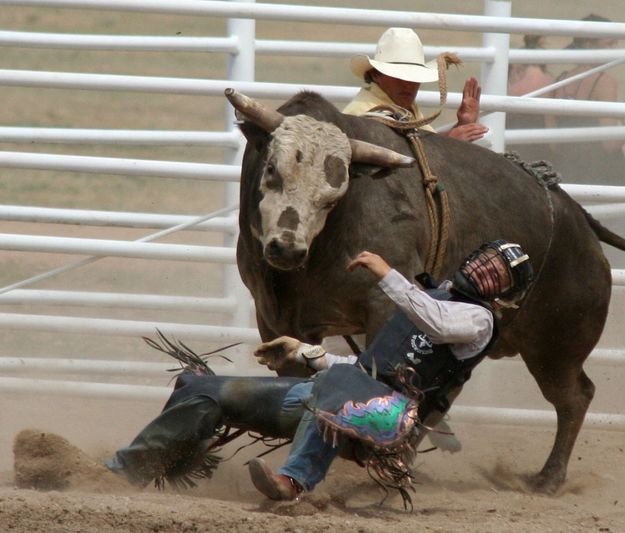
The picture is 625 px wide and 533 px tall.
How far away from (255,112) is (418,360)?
1.16m

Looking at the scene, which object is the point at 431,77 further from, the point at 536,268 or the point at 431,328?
the point at 431,328

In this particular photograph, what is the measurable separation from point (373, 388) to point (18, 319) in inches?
112

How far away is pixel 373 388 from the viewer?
4.35 metres

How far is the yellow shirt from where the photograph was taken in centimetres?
580

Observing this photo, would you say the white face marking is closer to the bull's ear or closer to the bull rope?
the bull's ear

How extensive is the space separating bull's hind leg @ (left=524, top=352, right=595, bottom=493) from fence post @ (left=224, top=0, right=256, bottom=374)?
1499mm

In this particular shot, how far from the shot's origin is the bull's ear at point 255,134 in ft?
16.3

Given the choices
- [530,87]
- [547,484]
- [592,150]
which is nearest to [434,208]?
[547,484]

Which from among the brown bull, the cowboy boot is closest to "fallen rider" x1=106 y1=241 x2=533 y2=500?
the cowboy boot

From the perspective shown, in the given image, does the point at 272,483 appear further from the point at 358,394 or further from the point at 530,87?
the point at 530,87

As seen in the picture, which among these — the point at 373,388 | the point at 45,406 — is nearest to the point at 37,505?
the point at 373,388

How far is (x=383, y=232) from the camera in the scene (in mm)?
5086

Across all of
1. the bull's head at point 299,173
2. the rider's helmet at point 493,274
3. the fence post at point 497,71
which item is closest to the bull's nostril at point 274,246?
the bull's head at point 299,173

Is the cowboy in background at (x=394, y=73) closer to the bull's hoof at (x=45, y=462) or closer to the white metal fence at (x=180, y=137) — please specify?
the white metal fence at (x=180, y=137)
